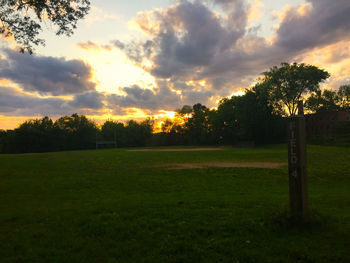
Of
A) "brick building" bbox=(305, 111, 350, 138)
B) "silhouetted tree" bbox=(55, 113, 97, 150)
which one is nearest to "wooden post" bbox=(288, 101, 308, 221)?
"brick building" bbox=(305, 111, 350, 138)

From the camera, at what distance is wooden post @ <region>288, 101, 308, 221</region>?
525cm

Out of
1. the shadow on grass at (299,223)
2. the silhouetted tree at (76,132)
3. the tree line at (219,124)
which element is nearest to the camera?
the shadow on grass at (299,223)

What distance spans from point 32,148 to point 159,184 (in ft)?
259

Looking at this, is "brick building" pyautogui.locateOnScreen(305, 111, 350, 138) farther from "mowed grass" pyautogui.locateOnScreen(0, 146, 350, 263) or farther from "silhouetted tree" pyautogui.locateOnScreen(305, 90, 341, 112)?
"mowed grass" pyautogui.locateOnScreen(0, 146, 350, 263)

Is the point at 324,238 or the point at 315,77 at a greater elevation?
the point at 315,77

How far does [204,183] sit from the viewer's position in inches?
496

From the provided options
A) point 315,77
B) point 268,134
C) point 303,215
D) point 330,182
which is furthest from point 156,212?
point 315,77

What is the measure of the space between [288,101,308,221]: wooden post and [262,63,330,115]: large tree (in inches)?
2676

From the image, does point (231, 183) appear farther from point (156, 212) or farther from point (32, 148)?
point (32, 148)

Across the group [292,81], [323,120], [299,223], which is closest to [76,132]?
[292,81]

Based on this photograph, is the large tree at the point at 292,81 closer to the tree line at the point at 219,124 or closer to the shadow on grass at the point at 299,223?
the tree line at the point at 219,124

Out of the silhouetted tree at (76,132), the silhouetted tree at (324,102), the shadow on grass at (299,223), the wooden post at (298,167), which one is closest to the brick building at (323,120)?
the silhouetted tree at (324,102)

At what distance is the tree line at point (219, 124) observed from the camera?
65062mm

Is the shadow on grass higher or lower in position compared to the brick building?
lower
